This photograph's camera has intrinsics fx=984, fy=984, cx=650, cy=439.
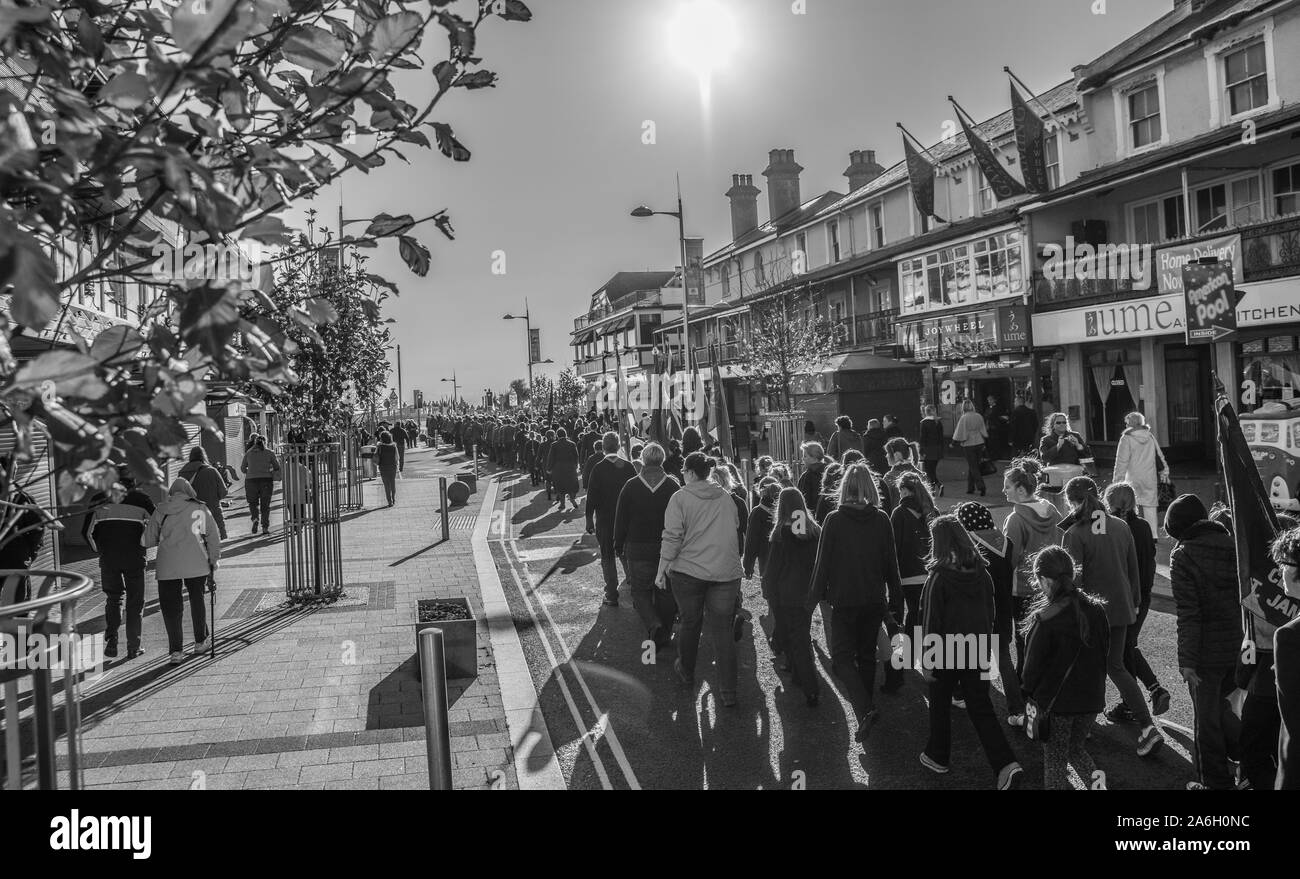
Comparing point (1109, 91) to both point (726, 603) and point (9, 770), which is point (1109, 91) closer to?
point (726, 603)

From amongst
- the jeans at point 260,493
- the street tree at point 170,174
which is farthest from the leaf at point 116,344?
the jeans at point 260,493

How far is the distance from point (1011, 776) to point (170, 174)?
16.9 ft

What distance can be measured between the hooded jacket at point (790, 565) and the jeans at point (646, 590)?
1.73 m

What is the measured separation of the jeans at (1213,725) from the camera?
4973 mm

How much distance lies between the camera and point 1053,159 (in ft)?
88.3

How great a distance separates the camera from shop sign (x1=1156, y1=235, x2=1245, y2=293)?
1953 cm

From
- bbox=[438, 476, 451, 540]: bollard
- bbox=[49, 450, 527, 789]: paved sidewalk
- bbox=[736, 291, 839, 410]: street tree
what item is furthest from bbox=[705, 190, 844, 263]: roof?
bbox=[49, 450, 527, 789]: paved sidewalk

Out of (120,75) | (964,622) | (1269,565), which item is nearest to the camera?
(120,75)

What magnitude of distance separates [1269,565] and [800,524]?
3.03 metres

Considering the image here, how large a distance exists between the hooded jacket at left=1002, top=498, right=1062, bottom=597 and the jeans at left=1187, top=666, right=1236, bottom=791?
1.56 m

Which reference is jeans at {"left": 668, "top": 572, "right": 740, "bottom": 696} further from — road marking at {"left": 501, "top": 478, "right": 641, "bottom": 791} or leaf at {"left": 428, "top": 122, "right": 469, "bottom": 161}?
leaf at {"left": 428, "top": 122, "right": 469, "bottom": 161}
